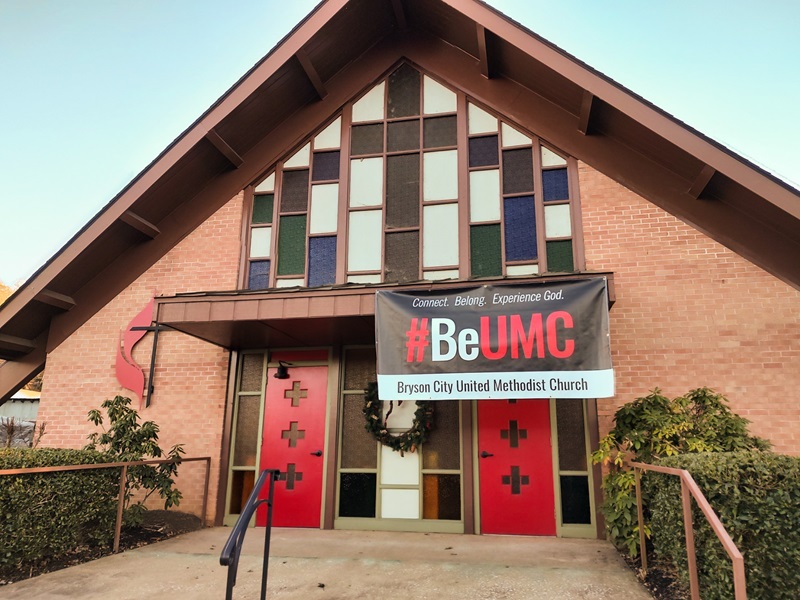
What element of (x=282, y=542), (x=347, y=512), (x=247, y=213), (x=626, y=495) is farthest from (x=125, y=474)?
(x=626, y=495)

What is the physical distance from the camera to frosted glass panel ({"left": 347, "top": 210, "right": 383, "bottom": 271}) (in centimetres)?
817

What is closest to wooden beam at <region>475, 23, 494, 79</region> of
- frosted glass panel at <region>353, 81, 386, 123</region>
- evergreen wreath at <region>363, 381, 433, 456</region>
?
frosted glass panel at <region>353, 81, 386, 123</region>

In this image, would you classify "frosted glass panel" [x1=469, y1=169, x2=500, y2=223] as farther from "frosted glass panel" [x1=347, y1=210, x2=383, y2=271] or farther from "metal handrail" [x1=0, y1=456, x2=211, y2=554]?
"metal handrail" [x1=0, y1=456, x2=211, y2=554]

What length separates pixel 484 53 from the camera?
808cm

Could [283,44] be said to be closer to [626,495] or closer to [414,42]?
[414,42]

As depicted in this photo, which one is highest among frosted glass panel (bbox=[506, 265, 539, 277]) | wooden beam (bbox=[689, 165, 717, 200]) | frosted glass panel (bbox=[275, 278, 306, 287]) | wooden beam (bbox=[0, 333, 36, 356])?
wooden beam (bbox=[689, 165, 717, 200])

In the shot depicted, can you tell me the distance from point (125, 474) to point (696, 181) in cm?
763

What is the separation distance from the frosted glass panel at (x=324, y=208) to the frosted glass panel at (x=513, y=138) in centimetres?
261

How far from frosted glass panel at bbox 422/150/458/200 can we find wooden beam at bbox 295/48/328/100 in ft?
6.62

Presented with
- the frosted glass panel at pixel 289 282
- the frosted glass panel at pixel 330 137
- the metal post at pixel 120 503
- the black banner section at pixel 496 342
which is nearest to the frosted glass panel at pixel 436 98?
the frosted glass panel at pixel 330 137

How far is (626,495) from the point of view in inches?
220

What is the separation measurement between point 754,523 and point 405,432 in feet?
14.8

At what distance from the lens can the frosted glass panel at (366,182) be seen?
334 inches

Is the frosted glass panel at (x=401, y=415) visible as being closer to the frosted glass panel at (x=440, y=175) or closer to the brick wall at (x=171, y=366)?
the brick wall at (x=171, y=366)
